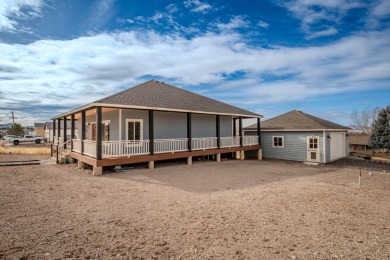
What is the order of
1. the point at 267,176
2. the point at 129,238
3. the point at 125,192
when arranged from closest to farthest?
the point at 129,238, the point at 125,192, the point at 267,176

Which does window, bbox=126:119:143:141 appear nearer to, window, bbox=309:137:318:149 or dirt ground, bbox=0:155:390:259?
dirt ground, bbox=0:155:390:259

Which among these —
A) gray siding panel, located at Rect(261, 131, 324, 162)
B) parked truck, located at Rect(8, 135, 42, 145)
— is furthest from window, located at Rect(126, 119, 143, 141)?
parked truck, located at Rect(8, 135, 42, 145)

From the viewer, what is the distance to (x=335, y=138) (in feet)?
63.0

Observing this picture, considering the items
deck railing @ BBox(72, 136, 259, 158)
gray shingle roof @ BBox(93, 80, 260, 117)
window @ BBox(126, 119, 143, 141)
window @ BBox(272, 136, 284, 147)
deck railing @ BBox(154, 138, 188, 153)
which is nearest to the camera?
deck railing @ BBox(72, 136, 259, 158)

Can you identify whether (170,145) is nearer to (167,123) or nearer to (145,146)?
(145,146)

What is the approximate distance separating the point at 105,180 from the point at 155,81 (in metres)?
11.1

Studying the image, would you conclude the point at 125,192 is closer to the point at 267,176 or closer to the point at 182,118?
the point at 267,176

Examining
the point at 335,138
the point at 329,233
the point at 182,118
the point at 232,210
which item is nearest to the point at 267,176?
the point at 232,210

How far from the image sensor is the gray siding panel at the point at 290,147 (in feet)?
58.8

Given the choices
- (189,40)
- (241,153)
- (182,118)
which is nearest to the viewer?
(189,40)

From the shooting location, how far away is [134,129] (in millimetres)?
14453

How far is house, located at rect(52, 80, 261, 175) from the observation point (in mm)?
11698

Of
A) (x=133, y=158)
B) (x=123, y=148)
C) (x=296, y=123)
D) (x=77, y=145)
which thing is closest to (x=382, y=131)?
(x=296, y=123)

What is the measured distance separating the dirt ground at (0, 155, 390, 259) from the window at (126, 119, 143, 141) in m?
4.70
